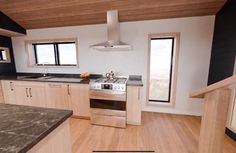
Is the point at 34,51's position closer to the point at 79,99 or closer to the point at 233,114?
the point at 79,99

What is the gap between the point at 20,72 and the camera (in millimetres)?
3674

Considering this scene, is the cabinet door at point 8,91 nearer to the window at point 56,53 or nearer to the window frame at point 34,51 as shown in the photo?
the window frame at point 34,51

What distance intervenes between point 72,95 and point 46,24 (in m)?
2.02

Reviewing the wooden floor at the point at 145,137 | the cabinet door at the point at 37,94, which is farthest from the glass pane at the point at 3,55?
the wooden floor at the point at 145,137

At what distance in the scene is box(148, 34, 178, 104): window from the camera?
2857 mm

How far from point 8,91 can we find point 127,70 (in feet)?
10.3

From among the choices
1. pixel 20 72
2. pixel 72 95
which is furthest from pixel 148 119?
pixel 20 72

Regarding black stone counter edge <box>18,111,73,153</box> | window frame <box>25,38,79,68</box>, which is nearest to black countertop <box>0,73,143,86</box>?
window frame <box>25,38,79,68</box>

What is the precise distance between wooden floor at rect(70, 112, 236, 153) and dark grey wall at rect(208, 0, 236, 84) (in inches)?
45.4

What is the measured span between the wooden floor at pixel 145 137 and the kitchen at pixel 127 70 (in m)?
0.02

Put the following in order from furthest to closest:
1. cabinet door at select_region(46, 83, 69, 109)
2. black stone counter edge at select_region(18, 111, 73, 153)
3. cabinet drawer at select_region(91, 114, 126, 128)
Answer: cabinet door at select_region(46, 83, 69, 109)
cabinet drawer at select_region(91, 114, 126, 128)
black stone counter edge at select_region(18, 111, 73, 153)

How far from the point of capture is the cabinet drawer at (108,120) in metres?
2.36

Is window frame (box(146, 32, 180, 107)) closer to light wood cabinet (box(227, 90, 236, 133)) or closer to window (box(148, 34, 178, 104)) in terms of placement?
window (box(148, 34, 178, 104))

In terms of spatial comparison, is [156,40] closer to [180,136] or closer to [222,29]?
[222,29]
